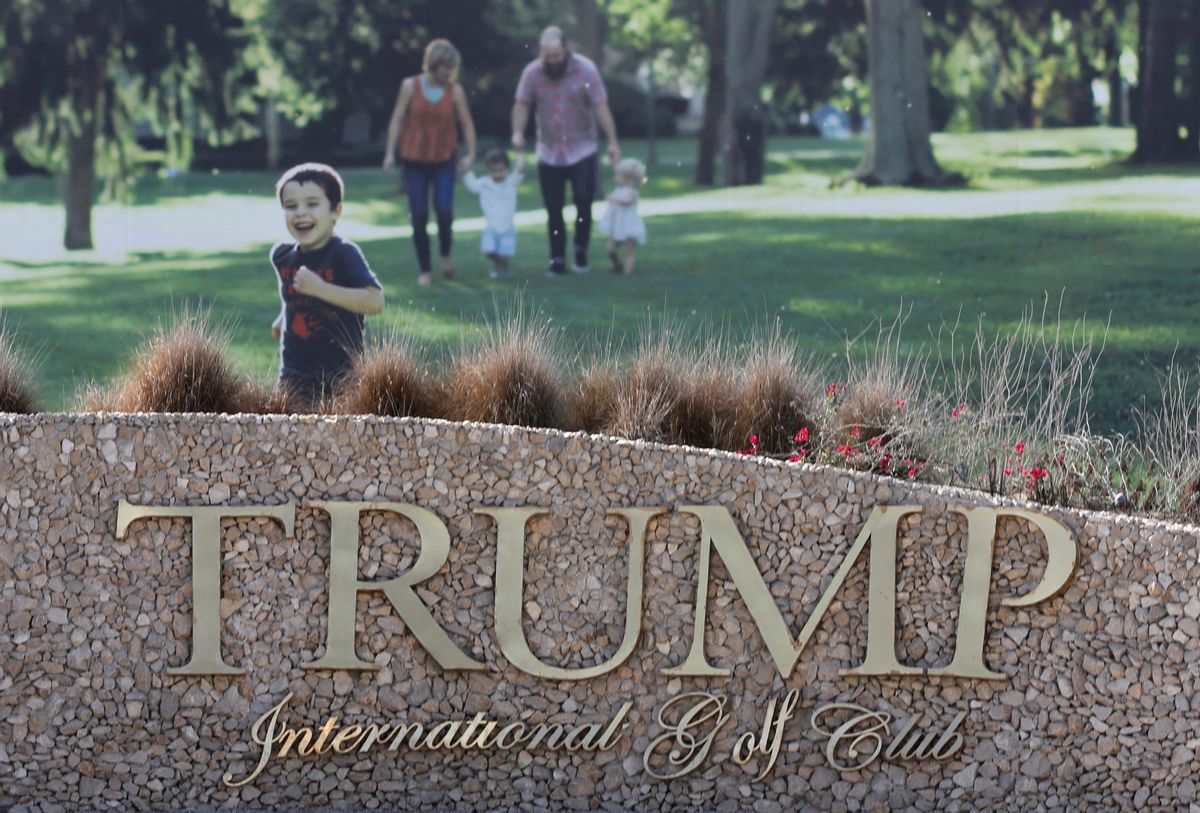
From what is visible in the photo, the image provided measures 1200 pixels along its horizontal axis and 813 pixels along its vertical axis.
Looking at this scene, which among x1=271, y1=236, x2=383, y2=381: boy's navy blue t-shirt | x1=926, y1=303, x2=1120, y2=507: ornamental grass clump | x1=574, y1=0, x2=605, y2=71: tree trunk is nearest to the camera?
x1=926, y1=303, x2=1120, y2=507: ornamental grass clump

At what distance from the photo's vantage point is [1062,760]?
561 centimetres

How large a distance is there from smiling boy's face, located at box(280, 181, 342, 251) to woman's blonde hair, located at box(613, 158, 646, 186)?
1851 mm

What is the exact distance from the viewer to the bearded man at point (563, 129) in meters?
8.79

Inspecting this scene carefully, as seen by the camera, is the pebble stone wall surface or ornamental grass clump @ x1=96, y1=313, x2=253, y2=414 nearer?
the pebble stone wall surface

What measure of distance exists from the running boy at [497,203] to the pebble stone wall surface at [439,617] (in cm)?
330

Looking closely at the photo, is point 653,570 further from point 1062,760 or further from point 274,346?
point 274,346

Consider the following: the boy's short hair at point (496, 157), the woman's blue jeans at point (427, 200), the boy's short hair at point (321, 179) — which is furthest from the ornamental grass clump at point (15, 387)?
the boy's short hair at point (496, 157)

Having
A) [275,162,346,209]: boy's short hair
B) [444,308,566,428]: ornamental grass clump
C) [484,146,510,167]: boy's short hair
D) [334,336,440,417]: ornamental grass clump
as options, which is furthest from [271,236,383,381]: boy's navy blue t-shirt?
[484,146,510,167]: boy's short hair

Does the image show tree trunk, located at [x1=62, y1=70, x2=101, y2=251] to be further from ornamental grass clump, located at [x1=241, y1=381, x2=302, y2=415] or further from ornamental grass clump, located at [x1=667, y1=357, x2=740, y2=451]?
ornamental grass clump, located at [x1=667, y1=357, x2=740, y2=451]

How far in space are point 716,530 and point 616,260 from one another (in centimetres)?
354

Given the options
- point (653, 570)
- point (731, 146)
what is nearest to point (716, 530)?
point (653, 570)

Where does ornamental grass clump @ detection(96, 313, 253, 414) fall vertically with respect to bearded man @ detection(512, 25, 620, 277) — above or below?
below

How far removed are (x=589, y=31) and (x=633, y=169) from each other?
900mm

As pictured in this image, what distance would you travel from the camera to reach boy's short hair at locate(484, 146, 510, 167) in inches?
354
